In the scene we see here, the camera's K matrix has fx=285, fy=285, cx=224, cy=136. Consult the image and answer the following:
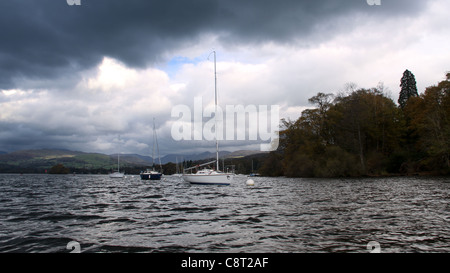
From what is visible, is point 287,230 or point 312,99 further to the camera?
point 312,99

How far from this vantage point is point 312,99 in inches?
2763

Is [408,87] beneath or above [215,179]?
above

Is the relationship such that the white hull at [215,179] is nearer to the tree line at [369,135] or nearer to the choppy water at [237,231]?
the choppy water at [237,231]

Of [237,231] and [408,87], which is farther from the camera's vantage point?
[408,87]

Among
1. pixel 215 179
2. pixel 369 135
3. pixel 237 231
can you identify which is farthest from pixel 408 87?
pixel 237 231

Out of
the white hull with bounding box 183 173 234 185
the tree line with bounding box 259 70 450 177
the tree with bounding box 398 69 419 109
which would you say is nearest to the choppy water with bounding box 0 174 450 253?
the white hull with bounding box 183 173 234 185

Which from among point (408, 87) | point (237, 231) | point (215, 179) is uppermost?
point (408, 87)

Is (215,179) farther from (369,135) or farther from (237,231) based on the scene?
(369,135)

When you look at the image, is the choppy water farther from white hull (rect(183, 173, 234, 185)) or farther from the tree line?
the tree line

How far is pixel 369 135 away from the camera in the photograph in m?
67.7
